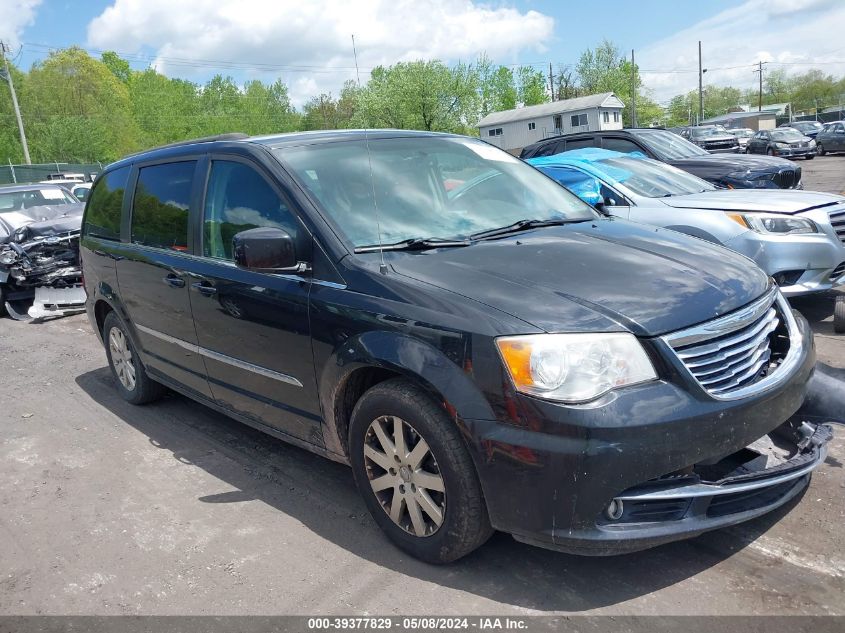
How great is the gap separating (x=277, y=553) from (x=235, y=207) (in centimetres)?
182

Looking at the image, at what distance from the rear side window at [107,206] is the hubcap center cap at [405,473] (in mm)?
3222

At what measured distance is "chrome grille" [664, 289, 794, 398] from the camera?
8.58ft

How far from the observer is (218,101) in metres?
81.5

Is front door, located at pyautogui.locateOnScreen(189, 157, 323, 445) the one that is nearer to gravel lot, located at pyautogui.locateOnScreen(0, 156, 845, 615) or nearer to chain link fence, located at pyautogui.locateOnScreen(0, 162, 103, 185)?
gravel lot, located at pyautogui.locateOnScreen(0, 156, 845, 615)

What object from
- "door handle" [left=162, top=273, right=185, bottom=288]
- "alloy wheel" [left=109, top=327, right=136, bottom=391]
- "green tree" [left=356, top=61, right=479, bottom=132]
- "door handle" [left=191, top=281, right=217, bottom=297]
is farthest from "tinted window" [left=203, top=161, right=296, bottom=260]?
"green tree" [left=356, top=61, right=479, bottom=132]

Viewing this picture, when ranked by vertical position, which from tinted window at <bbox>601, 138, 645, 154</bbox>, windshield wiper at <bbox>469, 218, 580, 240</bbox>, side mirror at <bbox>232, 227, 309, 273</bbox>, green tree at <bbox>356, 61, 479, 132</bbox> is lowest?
windshield wiper at <bbox>469, 218, 580, 240</bbox>

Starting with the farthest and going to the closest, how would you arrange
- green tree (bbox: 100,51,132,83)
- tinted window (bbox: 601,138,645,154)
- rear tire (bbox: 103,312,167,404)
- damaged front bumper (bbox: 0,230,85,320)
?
1. green tree (bbox: 100,51,132,83)
2. tinted window (bbox: 601,138,645,154)
3. damaged front bumper (bbox: 0,230,85,320)
4. rear tire (bbox: 103,312,167,404)

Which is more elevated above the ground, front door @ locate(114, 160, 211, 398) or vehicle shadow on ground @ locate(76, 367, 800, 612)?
front door @ locate(114, 160, 211, 398)

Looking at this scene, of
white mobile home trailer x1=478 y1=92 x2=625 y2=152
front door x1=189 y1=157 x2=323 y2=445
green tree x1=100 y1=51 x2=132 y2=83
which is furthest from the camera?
green tree x1=100 y1=51 x2=132 y2=83

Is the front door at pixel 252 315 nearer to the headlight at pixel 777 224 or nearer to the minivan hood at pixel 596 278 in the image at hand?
the minivan hood at pixel 596 278

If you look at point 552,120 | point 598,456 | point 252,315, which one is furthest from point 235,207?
point 552,120

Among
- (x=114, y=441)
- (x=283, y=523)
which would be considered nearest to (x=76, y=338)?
(x=114, y=441)

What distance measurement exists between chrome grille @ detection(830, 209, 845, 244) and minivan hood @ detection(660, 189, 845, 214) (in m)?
0.11

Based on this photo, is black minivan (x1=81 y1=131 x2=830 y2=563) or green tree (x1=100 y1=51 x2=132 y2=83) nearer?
black minivan (x1=81 y1=131 x2=830 y2=563)
